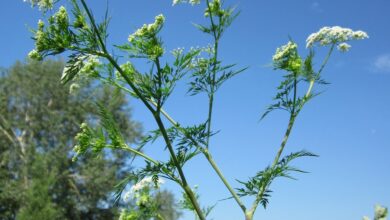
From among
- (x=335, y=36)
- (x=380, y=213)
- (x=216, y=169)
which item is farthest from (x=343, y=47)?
(x=380, y=213)

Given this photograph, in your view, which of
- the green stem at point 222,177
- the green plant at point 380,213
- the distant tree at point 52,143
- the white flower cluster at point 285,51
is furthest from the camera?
the distant tree at point 52,143

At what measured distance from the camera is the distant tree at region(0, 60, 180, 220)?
3338 cm

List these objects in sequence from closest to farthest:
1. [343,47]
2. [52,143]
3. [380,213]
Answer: [380,213], [343,47], [52,143]

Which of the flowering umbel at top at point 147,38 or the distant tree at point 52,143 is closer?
the flowering umbel at top at point 147,38

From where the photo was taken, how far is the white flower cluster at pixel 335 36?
17.3 ft

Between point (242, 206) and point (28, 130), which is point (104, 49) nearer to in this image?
point (242, 206)

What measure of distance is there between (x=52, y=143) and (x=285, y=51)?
112 feet

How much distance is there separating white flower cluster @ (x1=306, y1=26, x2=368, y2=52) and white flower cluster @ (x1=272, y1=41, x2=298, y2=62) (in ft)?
1.48

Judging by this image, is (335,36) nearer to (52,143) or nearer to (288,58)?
(288,58)

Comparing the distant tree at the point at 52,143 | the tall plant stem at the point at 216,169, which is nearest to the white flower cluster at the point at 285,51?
the tall plant stem at the point at 216,169

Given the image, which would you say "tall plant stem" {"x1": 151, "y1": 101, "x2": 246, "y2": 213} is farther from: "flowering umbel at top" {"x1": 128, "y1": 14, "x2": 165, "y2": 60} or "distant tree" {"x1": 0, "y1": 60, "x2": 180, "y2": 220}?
"distant tree" {"x1": 0, "y1": 60, "x2": 180, "y2": 220}

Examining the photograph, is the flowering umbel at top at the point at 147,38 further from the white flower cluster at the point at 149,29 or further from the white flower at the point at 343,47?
the white flower at the point at 343,47

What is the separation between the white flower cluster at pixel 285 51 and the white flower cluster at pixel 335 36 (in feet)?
1.48

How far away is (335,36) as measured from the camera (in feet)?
17.7
